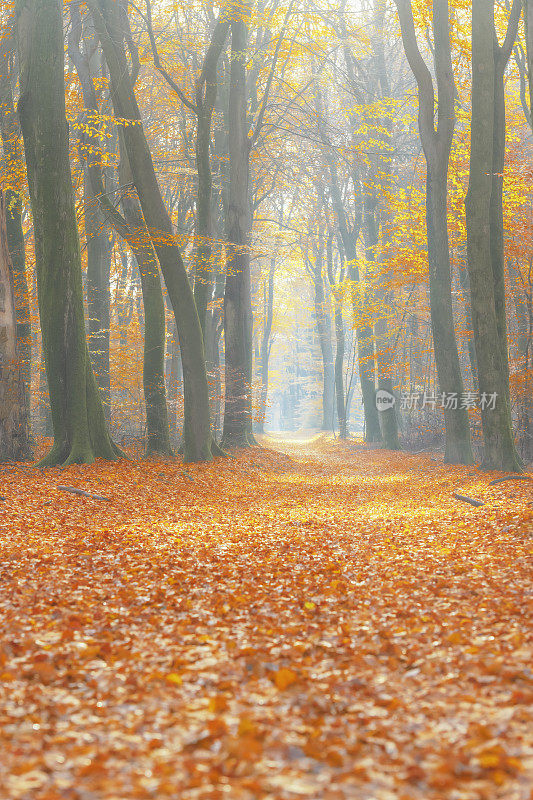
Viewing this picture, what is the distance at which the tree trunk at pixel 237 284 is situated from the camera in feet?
51.0

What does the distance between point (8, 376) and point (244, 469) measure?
508 cm

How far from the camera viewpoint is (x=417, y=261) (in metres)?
15.0

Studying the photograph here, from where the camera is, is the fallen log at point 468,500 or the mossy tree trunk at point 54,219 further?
the mossy tree trunk at point 54,219

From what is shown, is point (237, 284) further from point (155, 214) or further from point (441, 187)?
point (441, 187)

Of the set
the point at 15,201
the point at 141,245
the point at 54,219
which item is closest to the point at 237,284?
the point at 141,245

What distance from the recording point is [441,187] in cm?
1207

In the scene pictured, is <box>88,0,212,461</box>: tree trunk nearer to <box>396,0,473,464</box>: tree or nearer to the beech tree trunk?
<box>396,0,473,464</box>: tree

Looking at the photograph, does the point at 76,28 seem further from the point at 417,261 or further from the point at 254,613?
the point at 254,613

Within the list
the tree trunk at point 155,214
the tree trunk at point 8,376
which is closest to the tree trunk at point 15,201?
the tree trunk at point 8,376

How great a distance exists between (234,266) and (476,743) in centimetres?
1453

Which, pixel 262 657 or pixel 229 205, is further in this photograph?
pixel 229 205

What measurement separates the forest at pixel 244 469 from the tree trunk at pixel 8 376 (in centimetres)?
5

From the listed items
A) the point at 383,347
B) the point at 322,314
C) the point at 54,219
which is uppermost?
the point at 322,314

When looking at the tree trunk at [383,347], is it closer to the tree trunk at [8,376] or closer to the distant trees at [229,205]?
the distant trees at [229,205]
